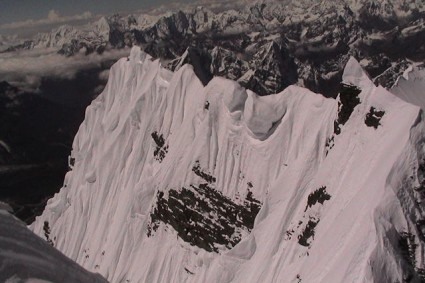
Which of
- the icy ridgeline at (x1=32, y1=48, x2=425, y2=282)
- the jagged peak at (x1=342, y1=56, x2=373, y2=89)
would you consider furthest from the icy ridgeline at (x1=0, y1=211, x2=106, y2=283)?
the jagged peak at (x1=342, y1=56, x2=373, y2=89)

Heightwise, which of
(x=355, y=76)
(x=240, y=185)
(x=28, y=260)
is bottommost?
(x=28, y=260)

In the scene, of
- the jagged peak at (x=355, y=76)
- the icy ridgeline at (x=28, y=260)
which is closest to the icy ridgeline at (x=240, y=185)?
the jagged peak at (x=355, y=76)

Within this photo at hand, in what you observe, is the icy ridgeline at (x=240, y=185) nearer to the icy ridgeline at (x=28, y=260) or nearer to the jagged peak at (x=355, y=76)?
the jagged peak at (x=355, y=76)

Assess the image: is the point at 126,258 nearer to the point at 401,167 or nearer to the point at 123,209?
the point at 123,209

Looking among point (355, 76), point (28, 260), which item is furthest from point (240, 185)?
point (28, 260)

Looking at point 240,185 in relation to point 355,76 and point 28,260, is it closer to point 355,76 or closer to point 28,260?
point 355,76

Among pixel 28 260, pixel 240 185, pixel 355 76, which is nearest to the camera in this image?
pixel 28 260

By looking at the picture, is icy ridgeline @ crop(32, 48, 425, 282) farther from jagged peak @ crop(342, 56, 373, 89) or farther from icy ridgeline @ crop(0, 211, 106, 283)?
icy ridgeline @ crop(0, 211, 106, 283)
